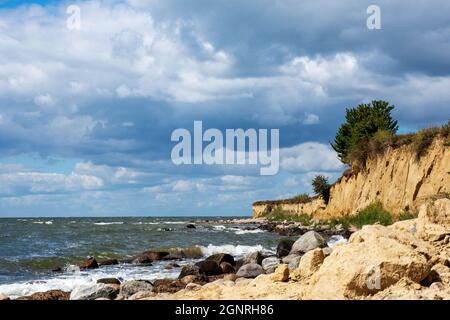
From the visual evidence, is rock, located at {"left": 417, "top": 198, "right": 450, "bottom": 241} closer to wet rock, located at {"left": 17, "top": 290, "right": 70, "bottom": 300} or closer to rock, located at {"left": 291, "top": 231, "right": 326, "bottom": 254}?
rock, located at {"left": 291, "top": 231, "right": 326, "bottom": 254}

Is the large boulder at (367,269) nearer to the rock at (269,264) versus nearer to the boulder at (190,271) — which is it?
the rock at (269,264)

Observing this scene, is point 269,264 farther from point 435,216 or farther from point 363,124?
point 363,124

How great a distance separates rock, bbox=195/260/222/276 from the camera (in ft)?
72.1

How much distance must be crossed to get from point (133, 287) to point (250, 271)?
5014 millimetres

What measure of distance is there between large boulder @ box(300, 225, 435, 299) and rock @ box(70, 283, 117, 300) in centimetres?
689

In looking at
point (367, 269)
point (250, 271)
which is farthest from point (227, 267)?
point (367, 269)

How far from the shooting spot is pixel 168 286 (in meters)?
17.7

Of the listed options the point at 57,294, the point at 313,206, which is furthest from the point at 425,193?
the point at 313,206

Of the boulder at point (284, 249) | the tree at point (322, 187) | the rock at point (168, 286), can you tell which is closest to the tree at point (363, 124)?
the tree at point (322, 187)

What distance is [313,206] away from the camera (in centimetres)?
7494

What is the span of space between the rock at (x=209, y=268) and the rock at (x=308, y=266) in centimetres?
911
